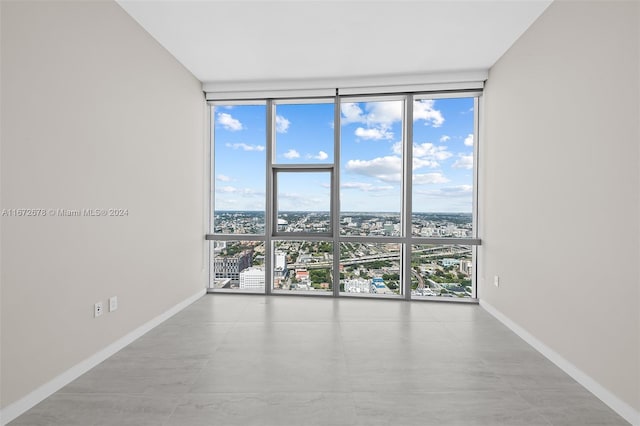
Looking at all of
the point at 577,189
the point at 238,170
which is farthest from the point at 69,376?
the point at 577,189

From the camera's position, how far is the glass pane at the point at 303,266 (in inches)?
143

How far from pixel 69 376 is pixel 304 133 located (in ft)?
10.4

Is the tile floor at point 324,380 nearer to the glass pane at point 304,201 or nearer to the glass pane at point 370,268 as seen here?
the glass pane at point 370,268

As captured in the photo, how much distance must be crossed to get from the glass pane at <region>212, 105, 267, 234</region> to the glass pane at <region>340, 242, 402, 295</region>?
125cm

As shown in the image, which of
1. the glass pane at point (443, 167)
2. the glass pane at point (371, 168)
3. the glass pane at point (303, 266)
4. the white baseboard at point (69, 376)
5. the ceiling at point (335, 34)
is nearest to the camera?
the white baseboard at point (69, 376)

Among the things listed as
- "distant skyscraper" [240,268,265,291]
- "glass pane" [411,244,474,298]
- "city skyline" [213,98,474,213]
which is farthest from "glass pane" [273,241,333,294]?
"glass pane" [411,244,474,298]

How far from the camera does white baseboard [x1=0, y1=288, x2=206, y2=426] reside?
4.81 feet

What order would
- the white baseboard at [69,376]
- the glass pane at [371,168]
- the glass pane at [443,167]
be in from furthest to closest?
the glass pane at [371,168] → the glass pane at [443,167] → the white baseboard at [69,376]

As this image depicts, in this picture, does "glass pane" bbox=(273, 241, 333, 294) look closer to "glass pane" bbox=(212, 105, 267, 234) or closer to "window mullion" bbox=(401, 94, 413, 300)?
"glass pane" bbox=(212, 105, 267, 234)

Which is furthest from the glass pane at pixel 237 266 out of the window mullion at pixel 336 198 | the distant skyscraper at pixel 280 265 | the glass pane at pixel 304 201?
the window mullion at pixel 336 198

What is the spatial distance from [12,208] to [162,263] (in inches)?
54.1

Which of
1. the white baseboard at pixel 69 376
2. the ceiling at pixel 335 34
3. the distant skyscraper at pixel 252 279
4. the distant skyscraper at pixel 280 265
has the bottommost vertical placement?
the white baseboard at pixel 69 376

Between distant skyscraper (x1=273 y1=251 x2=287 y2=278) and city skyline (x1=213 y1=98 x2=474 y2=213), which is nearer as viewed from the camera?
city skyline (x1=213 y1=98 x2=474 y2=213)

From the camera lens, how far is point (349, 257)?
3598 millimetres
